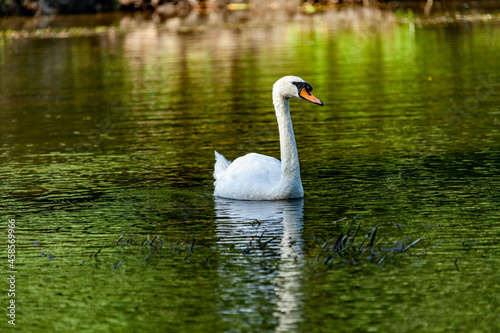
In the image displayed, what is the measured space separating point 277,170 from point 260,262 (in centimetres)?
326

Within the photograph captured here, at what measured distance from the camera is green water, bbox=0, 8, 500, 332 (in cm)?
759

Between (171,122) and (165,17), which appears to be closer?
(171,122)

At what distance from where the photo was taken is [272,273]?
841 centimetres

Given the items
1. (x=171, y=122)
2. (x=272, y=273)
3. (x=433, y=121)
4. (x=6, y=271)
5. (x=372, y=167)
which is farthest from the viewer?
(x=171, y=122)

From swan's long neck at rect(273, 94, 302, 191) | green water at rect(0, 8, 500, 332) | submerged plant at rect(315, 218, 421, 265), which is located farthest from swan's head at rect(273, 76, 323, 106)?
submerged plant at rect(315, 218, 421, 265)

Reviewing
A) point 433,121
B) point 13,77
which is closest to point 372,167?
point 433,121

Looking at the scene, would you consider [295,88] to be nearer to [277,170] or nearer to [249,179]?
[277,170]

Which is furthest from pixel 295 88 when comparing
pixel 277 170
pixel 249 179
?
pixel 249 179

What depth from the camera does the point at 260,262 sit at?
28.9ft

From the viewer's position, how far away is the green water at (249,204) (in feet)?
24.9

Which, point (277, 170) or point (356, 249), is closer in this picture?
point (356, 249)

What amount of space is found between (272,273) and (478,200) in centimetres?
359

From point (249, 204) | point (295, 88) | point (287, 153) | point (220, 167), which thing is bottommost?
point (249, 204)

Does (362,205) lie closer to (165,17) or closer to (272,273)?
(272,273)
